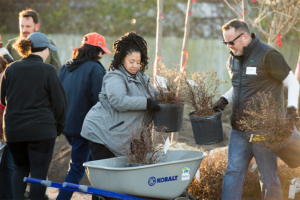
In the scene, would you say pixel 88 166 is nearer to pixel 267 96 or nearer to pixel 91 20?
pixel 267 96

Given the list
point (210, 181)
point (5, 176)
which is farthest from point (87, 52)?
point (210, 181)

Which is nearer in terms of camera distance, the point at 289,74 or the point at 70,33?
the point at 289,74

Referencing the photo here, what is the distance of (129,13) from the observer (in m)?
8.70

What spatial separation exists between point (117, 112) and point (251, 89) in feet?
3.73

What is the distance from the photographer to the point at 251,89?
2.64 metres

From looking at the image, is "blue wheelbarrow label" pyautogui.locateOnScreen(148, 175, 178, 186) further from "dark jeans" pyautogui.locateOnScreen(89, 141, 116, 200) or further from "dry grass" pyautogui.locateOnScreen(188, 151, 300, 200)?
"dry grass" pyautogui.locateOnScreen(188, 151, 300, 200)

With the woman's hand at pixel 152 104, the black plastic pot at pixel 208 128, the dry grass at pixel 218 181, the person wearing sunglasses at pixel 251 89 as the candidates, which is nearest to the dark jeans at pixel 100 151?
the woman's hand at pixel 152 104

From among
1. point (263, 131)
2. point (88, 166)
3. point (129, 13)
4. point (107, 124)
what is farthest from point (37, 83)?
point (129, 13)

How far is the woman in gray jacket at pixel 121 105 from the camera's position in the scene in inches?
100

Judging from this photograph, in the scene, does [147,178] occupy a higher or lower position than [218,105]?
lower

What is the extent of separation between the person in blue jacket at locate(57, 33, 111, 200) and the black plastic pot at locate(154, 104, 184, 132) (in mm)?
841

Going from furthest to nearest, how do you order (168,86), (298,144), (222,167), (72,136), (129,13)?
(129,13)
(222,167)
(72,136)
(168,86)
(298,144)

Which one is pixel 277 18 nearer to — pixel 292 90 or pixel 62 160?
pixel 292 90

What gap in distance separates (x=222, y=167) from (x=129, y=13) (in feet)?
20.3
